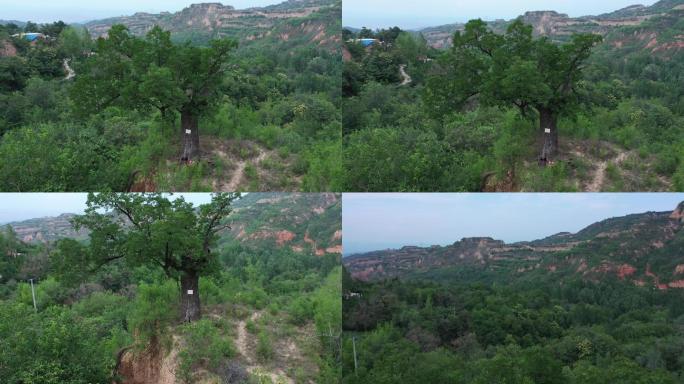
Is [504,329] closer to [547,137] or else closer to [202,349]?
[547,137]

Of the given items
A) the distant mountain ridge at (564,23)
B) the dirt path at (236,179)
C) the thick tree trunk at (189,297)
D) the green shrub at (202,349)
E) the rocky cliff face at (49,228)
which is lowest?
the green shrub at (202,349)

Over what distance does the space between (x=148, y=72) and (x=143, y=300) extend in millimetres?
2685

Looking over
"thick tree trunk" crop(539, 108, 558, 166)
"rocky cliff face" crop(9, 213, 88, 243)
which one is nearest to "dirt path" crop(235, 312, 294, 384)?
"rocky cliff face" crop(9, 213, 88, 243)

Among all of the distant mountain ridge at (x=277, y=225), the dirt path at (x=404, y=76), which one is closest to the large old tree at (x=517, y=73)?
the dirt path at (x=404, y=76)

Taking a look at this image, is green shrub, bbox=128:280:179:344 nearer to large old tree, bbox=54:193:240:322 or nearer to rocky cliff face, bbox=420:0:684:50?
large old tree, bbox=54:193:240:322

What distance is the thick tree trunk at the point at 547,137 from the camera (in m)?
5.25

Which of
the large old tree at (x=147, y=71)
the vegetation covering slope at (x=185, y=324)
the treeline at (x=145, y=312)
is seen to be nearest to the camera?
the large old tree at (x=147, y=71)

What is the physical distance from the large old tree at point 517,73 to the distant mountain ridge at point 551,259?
1321mm

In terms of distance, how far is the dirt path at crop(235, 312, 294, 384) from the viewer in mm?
6008

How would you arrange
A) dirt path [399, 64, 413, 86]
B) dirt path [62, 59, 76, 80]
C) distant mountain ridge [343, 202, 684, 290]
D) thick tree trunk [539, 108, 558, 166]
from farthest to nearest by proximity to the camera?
dirt path [62, 59, 76, 80], distant mountain ridge [343, 202, 684, 290], dirt path [399, 64, 413, 86], thick tree trunk [539, 108, 558, 166]

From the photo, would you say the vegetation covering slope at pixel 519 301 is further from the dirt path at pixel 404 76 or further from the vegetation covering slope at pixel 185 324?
the dirt path at pixel 404 76

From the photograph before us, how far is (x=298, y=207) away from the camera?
676 centimetres

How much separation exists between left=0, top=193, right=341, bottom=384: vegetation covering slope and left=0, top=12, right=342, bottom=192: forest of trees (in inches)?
22.3

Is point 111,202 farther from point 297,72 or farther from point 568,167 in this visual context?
point 568,167
